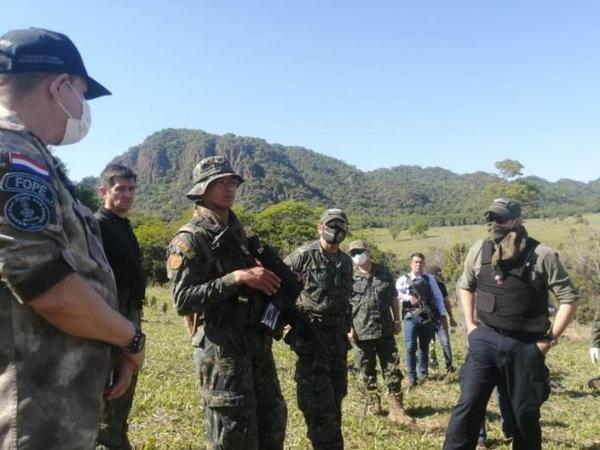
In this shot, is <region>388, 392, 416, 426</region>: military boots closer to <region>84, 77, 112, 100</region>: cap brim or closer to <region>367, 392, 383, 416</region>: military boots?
<region>367, 392, 383, 416</region>: military boots

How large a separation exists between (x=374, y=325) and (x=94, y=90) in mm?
4909

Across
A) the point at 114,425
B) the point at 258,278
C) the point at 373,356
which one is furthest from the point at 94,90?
the point at 373,356

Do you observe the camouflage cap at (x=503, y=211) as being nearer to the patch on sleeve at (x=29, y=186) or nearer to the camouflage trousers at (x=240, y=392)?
the camouflage trousers at (x=240, y=392)

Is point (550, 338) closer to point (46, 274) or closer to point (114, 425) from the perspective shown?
point (114, 425)

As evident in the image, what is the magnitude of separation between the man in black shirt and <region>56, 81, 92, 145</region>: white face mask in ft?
5.04

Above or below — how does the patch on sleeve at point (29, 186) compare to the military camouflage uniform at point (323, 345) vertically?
above

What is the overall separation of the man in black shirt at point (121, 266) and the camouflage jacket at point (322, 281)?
1536 millimetres

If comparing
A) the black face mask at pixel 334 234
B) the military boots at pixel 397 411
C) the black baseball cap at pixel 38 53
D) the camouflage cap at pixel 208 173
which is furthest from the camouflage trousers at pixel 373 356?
the black baseball cap at pixel 38 53

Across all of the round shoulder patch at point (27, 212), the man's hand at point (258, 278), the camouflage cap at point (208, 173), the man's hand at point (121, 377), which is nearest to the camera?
the round shoulder patch at point (27, 212)

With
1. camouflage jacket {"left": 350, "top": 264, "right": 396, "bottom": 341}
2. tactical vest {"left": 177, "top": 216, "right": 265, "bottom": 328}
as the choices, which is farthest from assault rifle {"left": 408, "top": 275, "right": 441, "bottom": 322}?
tactical vest {"left": 177, "top": 216, "right": 265, "bottom": 328}

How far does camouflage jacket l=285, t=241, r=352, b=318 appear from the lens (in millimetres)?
4574

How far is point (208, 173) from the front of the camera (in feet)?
11.0

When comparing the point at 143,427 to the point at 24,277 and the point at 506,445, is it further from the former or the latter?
the point at 24,277

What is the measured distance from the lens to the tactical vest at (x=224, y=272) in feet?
10.2
